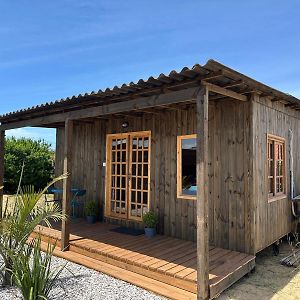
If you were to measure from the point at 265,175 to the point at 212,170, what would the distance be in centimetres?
96

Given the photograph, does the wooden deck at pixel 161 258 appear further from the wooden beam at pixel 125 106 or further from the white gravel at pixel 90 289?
the wooden beam at pixel 125 106

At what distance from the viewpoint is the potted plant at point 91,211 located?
22.5ft

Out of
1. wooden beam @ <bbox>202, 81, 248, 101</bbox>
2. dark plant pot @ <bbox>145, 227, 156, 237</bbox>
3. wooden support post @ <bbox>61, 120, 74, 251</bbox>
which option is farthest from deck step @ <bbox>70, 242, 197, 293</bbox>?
wooden beam @ <bbox>202, 81, 248, 101</bbox>

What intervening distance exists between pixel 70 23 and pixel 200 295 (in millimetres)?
7152

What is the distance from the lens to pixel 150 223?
5559 millimetres

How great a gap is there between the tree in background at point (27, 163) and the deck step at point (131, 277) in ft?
31.1

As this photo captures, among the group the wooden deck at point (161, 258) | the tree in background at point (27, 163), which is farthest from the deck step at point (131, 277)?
the tree in background at point (27, 163)

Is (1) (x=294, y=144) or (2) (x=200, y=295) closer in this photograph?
(2) (x=200, y=295)

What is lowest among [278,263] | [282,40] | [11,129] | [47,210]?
[278,263]

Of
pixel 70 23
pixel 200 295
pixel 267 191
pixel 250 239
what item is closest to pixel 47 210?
pixel 200 295

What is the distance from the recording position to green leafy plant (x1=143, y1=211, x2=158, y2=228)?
5562 millimetres

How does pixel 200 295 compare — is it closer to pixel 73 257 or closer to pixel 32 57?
pixel 73 257

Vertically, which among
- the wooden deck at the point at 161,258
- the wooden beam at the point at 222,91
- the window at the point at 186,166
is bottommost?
the wooden deck at the point at 161,258

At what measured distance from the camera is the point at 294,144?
6.36 metres
